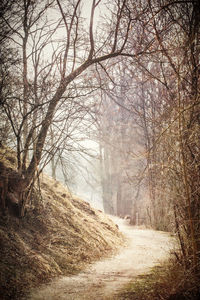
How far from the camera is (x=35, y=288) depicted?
3463mm

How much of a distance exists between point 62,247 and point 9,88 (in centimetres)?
402

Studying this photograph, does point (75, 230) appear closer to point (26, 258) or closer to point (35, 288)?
point (26, 258)

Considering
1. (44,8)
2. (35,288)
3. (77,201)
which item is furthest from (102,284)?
(44,8)

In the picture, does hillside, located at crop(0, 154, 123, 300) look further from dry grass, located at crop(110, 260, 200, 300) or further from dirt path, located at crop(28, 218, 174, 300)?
dry grass, located at crop(110, 260, 200, 300)

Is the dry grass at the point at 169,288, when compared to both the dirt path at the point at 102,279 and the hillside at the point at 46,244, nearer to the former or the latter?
the dirt path at the point at 102,279

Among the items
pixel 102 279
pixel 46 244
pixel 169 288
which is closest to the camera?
pixel 169 288

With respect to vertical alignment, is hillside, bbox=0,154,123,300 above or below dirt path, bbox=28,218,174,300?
above

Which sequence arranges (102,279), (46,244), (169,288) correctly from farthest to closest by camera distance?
(46,244) → (102,279) → (169,288)

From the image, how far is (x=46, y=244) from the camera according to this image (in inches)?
191

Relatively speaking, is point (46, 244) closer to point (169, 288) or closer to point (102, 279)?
point (102, 279)

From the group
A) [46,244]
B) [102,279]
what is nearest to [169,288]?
[102,279]

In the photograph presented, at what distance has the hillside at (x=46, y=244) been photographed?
3.61m

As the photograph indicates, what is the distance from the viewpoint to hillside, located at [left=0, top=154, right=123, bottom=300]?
3605 mm

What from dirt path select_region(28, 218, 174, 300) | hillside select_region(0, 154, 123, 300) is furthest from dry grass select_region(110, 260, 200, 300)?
hillside select_region(0, 154, 123, 300)
